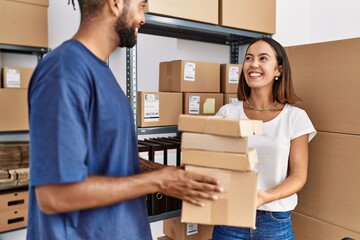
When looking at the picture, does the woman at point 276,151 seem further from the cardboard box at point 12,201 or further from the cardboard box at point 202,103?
the cardboard box at point 12,201

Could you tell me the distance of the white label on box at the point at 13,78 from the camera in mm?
2232

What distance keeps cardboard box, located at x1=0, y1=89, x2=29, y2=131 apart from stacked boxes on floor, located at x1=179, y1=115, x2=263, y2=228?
174 centimetres

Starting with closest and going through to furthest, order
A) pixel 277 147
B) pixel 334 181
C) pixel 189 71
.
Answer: pixel 277 147 → pixel 334 181 → pixel 189 71

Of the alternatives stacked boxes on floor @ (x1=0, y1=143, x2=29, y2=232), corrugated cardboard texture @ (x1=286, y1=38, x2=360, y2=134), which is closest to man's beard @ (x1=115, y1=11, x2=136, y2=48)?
corrugated cardboard texture @ (x1=286, y1=38, x2=360, y2=134)

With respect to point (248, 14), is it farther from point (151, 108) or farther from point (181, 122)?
point (181, 122)

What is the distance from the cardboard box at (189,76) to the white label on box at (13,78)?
112 cm

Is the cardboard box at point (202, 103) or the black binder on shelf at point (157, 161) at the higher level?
the cardboard box at point (202, 103)

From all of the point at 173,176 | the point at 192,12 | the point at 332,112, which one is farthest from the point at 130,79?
the point at 332,112

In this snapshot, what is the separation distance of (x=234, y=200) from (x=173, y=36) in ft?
4.79

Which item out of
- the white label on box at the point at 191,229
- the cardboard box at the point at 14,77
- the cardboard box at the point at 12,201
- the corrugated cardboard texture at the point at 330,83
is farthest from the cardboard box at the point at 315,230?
the cardboard box at the point at 14,77

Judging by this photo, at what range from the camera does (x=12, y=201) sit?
7.30ft

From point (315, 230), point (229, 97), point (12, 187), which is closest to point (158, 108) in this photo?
point (229, 97)

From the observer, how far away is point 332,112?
56.1 inches

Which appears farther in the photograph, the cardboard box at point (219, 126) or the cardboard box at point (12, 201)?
the cardboard box at point (12, 201)
